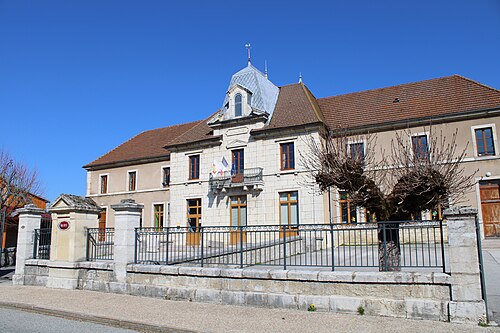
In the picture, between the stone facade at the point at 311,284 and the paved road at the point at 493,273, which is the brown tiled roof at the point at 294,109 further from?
the stone facade at the point at 311,284

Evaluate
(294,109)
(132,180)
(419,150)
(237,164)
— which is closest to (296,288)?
(419,150)

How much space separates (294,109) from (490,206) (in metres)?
11.9

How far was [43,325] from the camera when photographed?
7.69 metres

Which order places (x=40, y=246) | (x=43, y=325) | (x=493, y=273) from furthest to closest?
(x=40, y=246)
(x=493, y=273)
(x=43, y=325)

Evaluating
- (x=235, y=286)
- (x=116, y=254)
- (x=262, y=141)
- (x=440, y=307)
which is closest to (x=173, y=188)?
(x=262, y=141)

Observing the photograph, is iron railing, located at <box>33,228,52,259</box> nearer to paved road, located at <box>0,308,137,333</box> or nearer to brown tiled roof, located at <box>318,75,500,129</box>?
paved road, located at <box>0,308,137,333</box>

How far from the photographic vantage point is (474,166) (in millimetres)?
20219

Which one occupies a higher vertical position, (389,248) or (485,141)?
(485,141)

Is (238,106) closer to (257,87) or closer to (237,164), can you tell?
(257,87)

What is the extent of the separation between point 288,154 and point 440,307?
A: 16.8 metres

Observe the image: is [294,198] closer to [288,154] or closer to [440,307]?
[288,154]

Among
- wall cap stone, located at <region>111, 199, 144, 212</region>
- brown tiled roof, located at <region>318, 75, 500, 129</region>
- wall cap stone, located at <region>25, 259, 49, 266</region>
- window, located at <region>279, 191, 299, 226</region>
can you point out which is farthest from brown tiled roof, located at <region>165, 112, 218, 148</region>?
wall cap stone, located at <region>111, 199, 144, 212</region>

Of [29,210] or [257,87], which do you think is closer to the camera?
[29,210]

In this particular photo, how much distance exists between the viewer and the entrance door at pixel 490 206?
19.8 metres
